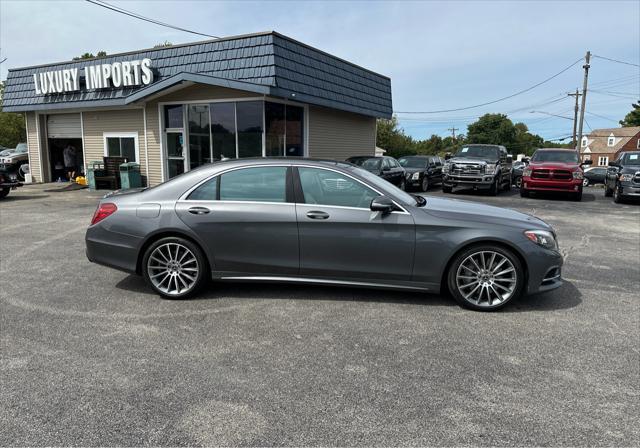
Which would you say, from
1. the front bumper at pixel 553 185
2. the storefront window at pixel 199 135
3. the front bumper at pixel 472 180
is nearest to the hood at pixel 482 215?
the storefront window at pixel 199 135

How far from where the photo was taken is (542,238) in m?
4.53

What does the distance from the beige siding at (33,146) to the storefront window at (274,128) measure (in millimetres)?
12105

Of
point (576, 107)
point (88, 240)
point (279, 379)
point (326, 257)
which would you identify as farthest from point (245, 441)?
point (576, 107)

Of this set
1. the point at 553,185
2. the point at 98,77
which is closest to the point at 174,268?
the point at 553,185

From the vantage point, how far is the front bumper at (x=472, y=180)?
16031 millimetres

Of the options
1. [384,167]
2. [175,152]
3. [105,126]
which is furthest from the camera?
[105,126]

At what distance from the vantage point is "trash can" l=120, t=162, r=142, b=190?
53.5 feet

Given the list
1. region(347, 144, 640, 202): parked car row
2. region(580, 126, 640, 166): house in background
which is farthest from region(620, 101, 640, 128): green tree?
region(347, 144, 640, 202): parked car row

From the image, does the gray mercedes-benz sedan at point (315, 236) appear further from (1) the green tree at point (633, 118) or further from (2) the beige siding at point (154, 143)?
(1) the green tree at point (633, 118)

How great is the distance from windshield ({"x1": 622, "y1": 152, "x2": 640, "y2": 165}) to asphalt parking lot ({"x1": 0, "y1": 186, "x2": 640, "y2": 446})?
11.9 metres

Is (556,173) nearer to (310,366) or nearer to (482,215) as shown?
(482,215)

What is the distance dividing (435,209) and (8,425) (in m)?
3.86

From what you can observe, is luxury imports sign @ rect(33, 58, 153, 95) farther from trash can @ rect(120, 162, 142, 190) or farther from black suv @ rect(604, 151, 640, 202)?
black suv @ rect(604, 151, 640, 202)

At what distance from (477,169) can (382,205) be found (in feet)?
41.9
